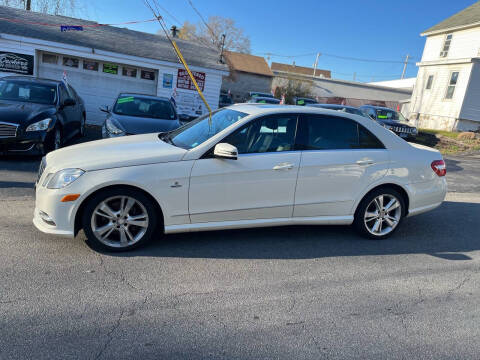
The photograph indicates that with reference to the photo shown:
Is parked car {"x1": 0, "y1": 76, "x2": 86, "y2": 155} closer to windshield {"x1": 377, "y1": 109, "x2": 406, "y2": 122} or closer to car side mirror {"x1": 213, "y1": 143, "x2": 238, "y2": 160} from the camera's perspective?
car side mirror {"x1": 213, "y1": 143, "x2": 238, "y2": 160}

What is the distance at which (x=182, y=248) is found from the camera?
14.0 ft

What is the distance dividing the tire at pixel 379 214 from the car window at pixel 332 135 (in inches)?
24.8

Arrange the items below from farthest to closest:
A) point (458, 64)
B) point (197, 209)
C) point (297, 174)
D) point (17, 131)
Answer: point (458, 64)
point (17, 131)
point (297, 174)
point (197, 209)

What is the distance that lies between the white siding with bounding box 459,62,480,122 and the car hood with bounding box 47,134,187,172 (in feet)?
75.7

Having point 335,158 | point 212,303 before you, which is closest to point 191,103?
point 335,158

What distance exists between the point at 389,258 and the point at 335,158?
1329 millimetres

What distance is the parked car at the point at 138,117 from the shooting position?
25.5ft

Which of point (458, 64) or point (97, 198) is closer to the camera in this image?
point (97, 198)

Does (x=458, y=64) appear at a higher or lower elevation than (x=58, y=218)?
higher

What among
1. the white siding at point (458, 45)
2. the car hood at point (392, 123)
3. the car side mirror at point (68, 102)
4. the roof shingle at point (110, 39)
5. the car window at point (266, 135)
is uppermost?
the white siding at point (458, 45)

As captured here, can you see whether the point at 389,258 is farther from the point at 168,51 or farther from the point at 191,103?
the point at 168,51

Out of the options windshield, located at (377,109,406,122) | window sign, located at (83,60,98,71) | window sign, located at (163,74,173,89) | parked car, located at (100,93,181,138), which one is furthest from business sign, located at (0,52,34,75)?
windshield, located at (377,109,406,122)

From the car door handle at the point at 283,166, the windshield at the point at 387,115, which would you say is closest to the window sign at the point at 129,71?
the windshield at the point at 387,115

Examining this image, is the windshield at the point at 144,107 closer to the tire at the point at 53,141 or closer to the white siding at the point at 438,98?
the tire at the point at 53,141
